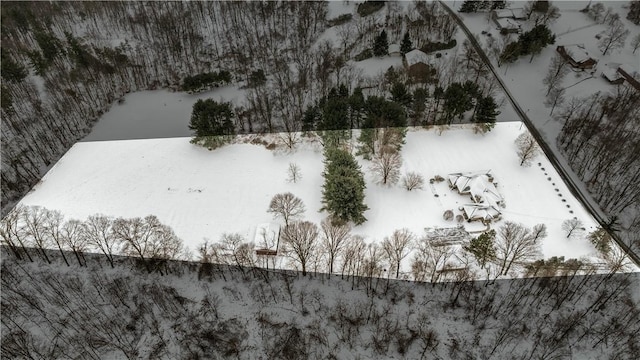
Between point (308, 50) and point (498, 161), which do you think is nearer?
point (498, 161)

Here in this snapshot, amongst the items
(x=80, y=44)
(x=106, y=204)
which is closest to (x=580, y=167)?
(x=106, y=204)

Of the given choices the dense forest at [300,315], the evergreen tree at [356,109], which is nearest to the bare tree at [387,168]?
the evergreen tree at [356,109]

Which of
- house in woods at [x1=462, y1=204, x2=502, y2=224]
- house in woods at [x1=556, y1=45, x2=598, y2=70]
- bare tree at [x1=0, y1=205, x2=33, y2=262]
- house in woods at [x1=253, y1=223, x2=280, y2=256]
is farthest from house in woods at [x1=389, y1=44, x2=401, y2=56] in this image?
bare tree at [x1=0, y1=205, x2=33, y2=262]

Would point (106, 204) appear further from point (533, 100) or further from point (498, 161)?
point (533, 100)

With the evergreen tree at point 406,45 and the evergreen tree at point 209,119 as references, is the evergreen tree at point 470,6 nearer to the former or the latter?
the evergreen tree at point 406,45

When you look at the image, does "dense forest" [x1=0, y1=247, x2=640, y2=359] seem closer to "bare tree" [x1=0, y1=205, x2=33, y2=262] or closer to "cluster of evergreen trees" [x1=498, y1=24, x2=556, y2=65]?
"bare tree" [x1=0, y1=205, x2=33, y2=262]

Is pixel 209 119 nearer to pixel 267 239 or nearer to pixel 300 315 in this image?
pixel 267 239

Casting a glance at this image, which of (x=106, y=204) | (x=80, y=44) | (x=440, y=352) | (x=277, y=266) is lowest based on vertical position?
(x=440, y=352)
